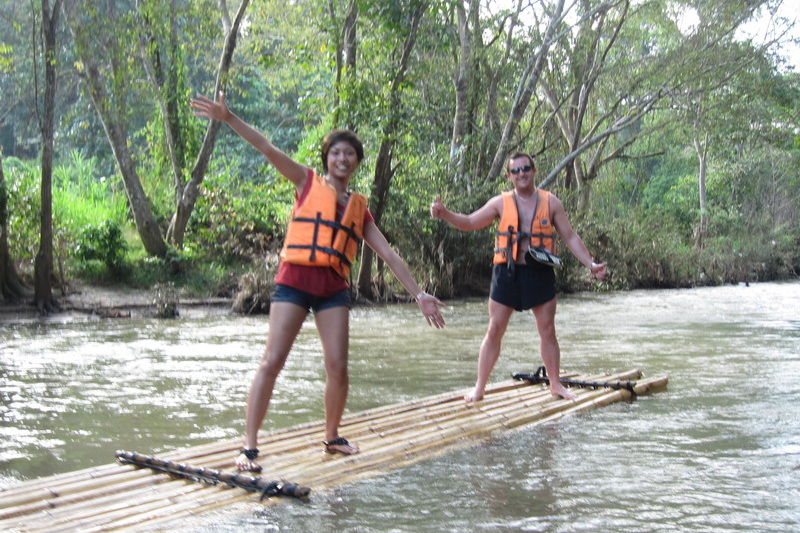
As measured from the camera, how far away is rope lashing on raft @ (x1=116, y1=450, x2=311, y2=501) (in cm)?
429

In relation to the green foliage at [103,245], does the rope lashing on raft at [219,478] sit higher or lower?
lower

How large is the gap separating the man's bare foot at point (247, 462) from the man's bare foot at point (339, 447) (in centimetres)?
48

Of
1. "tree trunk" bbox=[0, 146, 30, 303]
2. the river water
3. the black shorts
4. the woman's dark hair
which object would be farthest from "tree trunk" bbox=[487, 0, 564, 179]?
the woman's dark hair

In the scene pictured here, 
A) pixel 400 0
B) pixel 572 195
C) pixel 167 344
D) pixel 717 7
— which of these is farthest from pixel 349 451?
pixel 717 7

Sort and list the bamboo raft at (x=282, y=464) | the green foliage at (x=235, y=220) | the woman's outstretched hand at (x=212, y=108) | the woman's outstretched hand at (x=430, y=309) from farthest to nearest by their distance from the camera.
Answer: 1. the green foliage at (x=235, y=220)
2. the woman's outstretched hand at (x=430, y=309)
3. the woman's outstretched hand at (x=212, y=108)
4. the bamboo raft at (x=282, y=464)

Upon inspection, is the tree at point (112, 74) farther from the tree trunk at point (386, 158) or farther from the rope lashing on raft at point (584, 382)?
the rope lashing on raft at point (584, 382)

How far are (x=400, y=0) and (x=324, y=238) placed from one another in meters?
12.3

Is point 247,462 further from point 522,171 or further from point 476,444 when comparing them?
point 522,171

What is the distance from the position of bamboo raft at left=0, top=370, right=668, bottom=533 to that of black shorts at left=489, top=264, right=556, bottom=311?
2.39 ft

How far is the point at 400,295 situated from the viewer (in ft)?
62.4

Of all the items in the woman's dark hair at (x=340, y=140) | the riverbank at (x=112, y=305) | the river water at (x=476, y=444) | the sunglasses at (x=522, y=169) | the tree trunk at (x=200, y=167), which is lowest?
the river water at (x=476, y=444)

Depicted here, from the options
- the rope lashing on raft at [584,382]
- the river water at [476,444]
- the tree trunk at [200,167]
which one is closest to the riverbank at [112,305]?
the river water at [476,444]

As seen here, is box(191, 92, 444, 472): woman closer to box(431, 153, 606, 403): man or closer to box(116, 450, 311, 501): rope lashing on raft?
box(116, 450, 311, 501): rope lashing on raft

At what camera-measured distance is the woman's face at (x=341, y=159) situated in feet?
16.4
